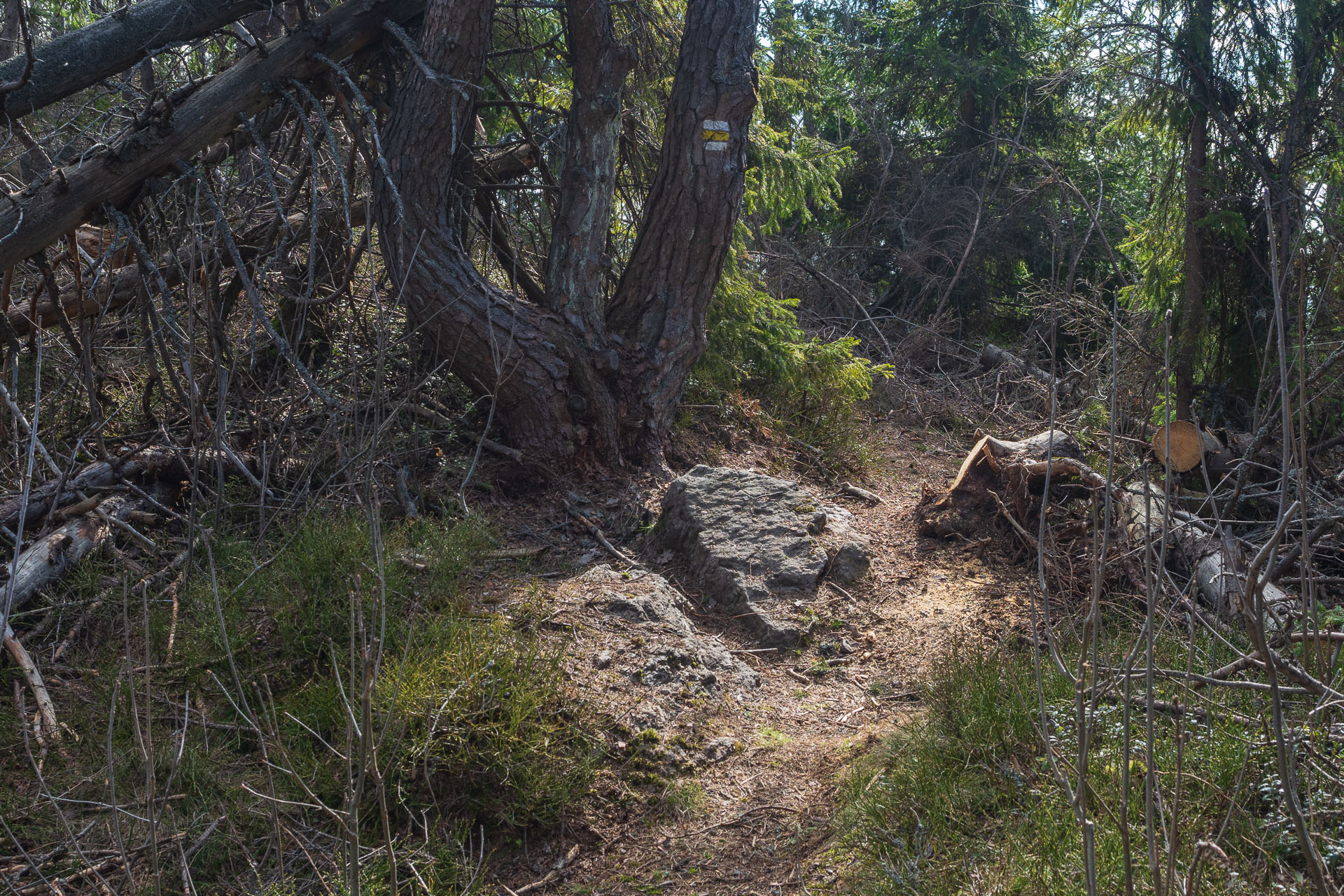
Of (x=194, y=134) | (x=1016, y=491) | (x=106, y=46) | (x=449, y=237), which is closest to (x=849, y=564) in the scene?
(x=1016, y=491)

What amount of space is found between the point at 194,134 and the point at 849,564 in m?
4.30

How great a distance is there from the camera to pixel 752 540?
502 centimetres

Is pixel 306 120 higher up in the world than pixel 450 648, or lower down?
higher up

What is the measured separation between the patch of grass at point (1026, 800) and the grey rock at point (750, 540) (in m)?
1.37

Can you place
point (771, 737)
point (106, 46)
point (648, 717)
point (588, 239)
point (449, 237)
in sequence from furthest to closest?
1. point (588, 239)
2. point (449, 237)
3. point (106, 46)
4. point (771, 737)
5. point (648, 717)

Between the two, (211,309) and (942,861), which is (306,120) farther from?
(942,861)

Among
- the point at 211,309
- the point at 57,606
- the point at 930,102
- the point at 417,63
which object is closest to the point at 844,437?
the point at 417,63

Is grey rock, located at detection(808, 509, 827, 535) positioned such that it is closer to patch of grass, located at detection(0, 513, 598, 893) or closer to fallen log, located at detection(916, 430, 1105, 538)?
fallen log, located at detection(916, 430, 1105, 538)

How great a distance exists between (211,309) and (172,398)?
132 centimetres

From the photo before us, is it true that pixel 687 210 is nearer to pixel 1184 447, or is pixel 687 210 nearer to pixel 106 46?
pixel 106 46

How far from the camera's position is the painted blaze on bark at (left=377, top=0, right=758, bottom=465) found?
515cm

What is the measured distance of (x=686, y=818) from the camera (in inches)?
129

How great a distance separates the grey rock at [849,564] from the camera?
16.6 feet

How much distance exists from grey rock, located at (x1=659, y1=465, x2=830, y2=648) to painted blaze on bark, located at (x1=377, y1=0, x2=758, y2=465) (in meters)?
0.71
